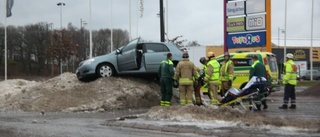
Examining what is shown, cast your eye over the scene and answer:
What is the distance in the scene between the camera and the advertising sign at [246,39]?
86.3ft

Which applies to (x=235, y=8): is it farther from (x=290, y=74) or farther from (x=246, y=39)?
(x=290, y=74)

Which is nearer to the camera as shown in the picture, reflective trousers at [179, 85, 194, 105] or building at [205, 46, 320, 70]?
reflective trousers at [179, 85, 194, 105]

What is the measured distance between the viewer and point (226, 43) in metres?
27.5

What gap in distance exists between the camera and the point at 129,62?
750 inches

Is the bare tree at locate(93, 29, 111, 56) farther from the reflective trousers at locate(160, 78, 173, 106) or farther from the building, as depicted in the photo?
the reflective trousers at locate(160, 78, 173, 106)

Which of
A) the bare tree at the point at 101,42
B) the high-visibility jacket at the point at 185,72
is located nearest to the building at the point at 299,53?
the bare tree at the point at 101,42

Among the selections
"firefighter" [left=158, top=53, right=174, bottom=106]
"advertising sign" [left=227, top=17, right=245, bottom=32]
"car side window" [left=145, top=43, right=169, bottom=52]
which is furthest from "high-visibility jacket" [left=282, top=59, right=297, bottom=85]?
"advertising sign" [left=227, top=17, right=245, bottom=32]

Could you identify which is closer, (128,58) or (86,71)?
(128,58)

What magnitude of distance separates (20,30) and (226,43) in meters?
57.2

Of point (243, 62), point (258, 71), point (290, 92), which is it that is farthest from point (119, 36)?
point (258, 71)

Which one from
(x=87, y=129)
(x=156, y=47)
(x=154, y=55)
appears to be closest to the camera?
(x=87, y=129)

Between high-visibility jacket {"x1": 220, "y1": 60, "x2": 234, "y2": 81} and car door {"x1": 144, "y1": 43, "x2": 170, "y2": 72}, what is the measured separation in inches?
153

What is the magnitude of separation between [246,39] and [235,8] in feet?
6.46

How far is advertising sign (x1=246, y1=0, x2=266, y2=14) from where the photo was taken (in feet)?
86.3
